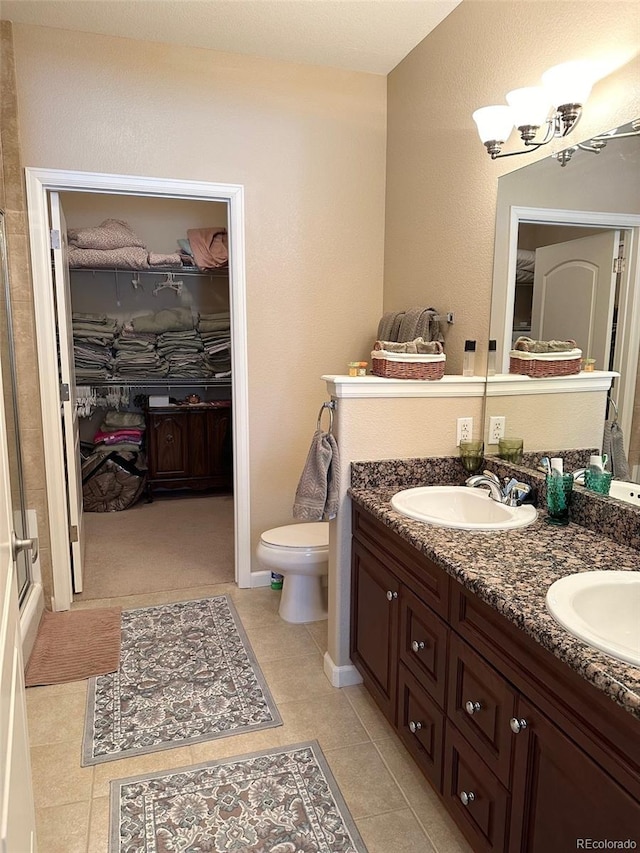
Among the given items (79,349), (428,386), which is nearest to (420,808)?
(428,386)

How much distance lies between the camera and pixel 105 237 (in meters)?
4.39

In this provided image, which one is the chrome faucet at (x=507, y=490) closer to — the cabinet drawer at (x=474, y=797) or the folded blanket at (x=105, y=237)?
the cabinet drawer at (x=474, y=797)

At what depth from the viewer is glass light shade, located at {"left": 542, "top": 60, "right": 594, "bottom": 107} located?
166 centimetres

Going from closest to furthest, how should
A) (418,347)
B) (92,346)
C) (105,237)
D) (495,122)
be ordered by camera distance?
(495,122) → (418,347) → (105,237) → (92,346)

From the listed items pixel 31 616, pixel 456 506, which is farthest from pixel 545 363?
pixel 31 616

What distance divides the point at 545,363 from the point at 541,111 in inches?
32.2

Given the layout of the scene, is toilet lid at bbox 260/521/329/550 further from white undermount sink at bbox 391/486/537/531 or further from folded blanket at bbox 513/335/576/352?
folded blanket at bbox 513/335/576/352

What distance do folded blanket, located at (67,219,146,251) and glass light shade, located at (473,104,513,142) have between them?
10.5 ft

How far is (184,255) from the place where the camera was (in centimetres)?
461

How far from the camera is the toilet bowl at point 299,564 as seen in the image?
2727 millimetres

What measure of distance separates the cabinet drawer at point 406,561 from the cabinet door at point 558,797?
15.2 inches

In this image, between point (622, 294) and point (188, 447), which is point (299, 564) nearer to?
point (622, 294)

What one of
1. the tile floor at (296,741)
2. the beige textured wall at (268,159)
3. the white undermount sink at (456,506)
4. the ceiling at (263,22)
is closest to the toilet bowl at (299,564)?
the tile floor at (296,741)

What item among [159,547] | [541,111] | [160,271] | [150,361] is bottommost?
[159,547]
